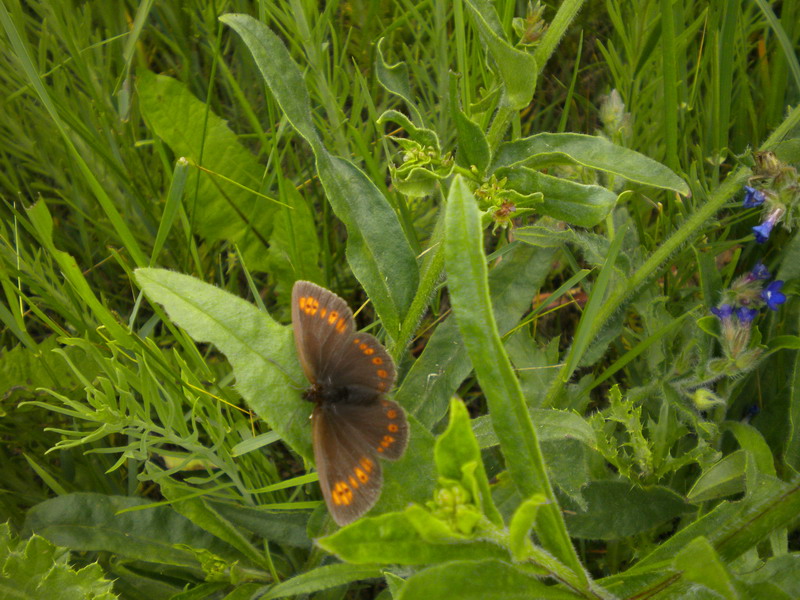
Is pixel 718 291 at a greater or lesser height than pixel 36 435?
greater

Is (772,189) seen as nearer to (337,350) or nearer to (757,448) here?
(757,448)

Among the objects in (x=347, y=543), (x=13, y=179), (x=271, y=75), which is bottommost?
(x=347, y=543)

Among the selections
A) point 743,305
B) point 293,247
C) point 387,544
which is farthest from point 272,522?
point 743,305

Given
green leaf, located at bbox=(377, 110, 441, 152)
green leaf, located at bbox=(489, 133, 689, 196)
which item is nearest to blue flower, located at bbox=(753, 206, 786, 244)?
green leaf, located at bbox=(489, 133, 689, 196)

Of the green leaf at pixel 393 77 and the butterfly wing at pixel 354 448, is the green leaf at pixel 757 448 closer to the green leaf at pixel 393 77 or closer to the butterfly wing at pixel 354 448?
the butterfly wing at pixel 354 448

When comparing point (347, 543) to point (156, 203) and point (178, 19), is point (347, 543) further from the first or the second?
Result: point (178, 19)

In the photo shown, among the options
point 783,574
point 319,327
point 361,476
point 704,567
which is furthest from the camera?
point 319,327

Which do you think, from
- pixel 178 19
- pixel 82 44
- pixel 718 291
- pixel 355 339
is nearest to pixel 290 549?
pixel 355 339
